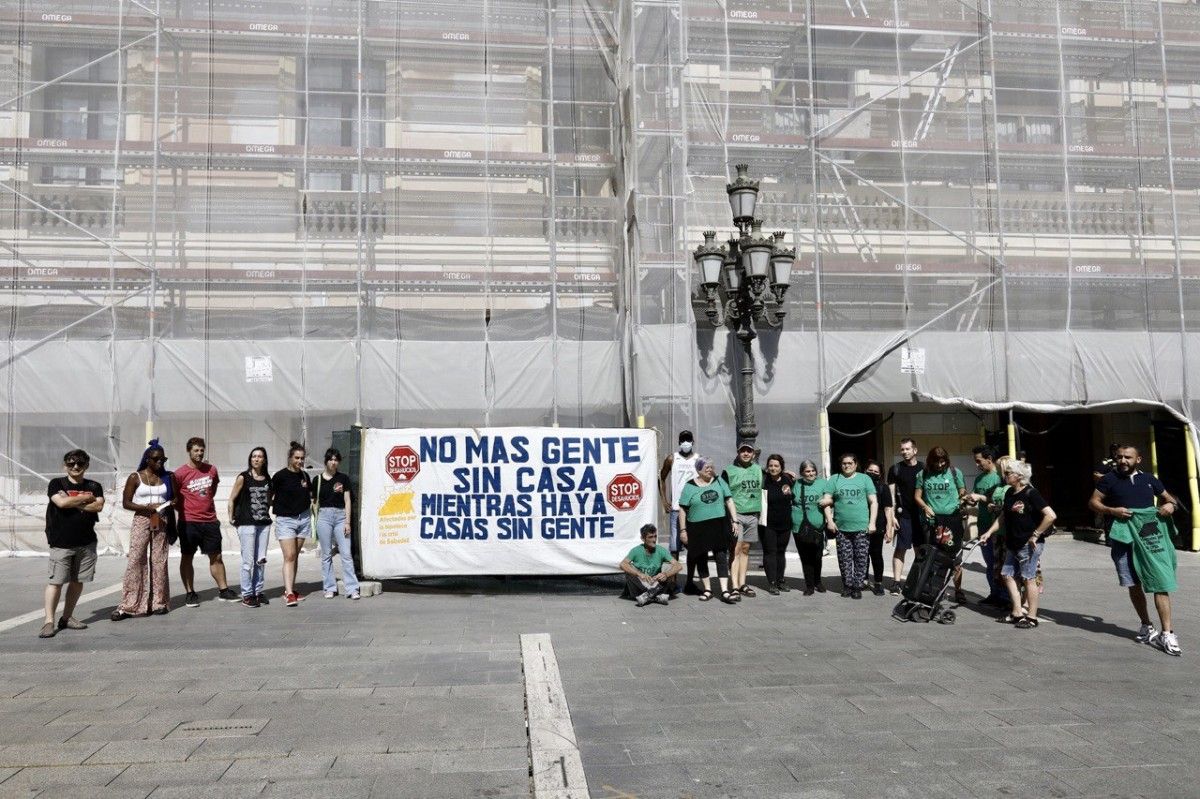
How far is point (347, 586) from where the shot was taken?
9.70 m

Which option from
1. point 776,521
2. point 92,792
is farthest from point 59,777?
point 776,521

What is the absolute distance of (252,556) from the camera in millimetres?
9016

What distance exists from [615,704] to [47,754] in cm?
292

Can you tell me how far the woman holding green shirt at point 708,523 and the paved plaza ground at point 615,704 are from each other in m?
0.59

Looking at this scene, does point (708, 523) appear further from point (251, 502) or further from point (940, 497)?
point (251, 502)

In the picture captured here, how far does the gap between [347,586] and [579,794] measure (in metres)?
6.45

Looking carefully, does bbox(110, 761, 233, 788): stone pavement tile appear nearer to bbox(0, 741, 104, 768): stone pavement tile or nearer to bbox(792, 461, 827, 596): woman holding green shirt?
bbox(0, 741, 104, 768): stone pavement tile

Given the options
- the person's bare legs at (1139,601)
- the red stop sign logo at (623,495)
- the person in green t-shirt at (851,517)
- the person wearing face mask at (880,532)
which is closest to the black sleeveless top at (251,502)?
the red stop sign logo at (623,495)

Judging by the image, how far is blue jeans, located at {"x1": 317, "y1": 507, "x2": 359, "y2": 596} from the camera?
9414mm

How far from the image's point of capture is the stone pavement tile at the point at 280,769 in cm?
405

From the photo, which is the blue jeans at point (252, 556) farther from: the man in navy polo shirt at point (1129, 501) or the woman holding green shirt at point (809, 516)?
the man in navy polo shirt at point (1129, 501)

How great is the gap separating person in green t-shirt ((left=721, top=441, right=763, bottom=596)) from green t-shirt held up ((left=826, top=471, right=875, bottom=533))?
0.79 m

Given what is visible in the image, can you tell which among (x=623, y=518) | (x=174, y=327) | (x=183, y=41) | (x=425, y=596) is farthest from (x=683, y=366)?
(x=183, y=41)

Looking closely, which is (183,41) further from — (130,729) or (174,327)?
(130,729)
